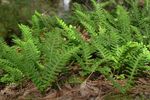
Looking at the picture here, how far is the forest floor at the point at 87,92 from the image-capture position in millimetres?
3502

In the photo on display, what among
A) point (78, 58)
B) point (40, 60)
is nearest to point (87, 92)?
point (78, 58)

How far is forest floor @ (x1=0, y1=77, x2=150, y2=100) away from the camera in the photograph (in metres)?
3.50

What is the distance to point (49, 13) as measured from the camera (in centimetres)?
695

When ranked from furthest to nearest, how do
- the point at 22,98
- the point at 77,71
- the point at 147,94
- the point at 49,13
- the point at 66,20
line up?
1. the point at 49,13
2. the point at 66,20
3. the point at 77,71
4. the point at 22,98
5. the point at 147,94

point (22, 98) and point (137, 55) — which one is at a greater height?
point (137, 55)

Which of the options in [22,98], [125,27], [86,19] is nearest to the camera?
[22,98]

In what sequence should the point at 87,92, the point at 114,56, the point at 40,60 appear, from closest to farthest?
1. the point at 87,92
2. the point at 114,56
3. the point at 40,60

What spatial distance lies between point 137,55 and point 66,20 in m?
2.84

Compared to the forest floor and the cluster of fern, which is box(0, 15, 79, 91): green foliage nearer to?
the cluster of fern

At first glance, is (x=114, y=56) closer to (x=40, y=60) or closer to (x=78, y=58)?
(x=78, y=58)

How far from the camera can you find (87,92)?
364 cm

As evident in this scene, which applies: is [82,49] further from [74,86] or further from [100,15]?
[100,15]

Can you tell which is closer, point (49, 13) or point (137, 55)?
point (137, 55)

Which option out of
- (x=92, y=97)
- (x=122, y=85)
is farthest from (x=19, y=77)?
(x=122, y=85)
